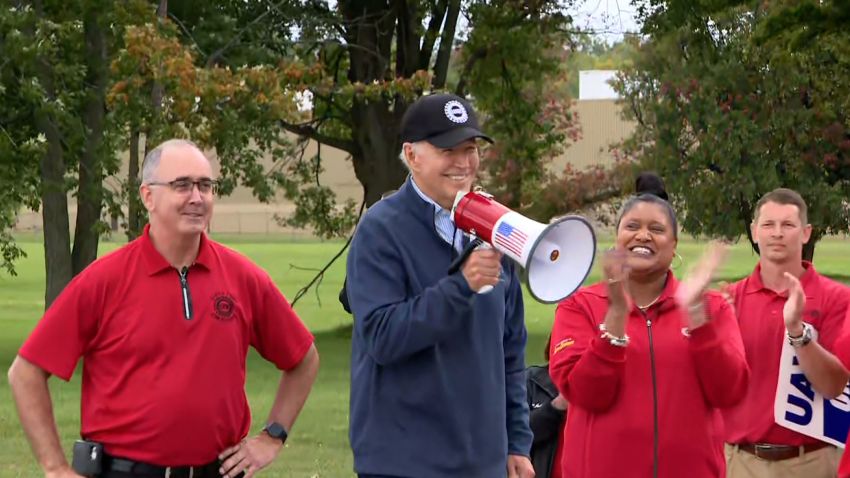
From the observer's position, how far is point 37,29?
22.0 m

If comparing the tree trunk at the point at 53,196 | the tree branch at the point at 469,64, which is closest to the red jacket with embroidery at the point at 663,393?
the tree trunk at the point at 53,196

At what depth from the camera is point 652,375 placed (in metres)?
5.68

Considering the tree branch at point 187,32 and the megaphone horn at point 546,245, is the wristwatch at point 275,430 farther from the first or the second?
the tree branch at point 187,32

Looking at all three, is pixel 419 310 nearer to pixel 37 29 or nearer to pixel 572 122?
pixel 37 29

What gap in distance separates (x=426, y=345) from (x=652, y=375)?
3.91ft

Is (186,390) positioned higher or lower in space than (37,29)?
lower

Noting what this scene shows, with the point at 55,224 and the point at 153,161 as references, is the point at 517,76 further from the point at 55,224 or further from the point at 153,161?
the point at 153,161

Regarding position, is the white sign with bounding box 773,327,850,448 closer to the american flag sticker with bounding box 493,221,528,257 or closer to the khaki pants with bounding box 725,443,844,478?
the khaki pants with bounding box 725,443,844,478

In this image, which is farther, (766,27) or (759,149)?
(759,149)

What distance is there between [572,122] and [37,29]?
28.3m

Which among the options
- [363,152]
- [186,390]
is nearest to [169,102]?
[363,152]

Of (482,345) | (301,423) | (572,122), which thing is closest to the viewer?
(482,345)

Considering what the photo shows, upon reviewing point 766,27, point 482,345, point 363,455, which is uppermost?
point 766,27

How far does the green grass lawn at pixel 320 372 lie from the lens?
44.3 ft
